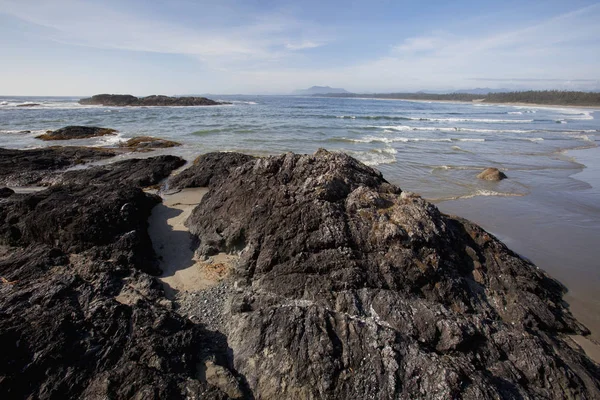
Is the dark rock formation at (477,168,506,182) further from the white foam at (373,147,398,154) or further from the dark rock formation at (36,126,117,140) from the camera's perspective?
the dark rock formation at (36,126,117,140)

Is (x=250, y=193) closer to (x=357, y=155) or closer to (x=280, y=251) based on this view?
(x=280, y=251)

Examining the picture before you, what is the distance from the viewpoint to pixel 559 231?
10.4 m

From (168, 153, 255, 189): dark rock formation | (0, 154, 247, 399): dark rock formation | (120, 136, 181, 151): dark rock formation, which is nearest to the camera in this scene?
(0, 154, 247, 399): dark rock formation

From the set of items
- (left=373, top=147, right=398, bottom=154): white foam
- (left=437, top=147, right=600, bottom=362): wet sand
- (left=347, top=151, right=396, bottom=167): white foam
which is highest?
(left=373, top=147, right=398, bottom=154): white foam

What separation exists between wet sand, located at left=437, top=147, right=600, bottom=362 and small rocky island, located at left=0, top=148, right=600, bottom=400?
69cm

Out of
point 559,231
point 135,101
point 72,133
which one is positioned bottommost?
point 559,231

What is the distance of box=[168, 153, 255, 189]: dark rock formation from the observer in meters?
13.8

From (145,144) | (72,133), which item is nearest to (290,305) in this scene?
(145,144)

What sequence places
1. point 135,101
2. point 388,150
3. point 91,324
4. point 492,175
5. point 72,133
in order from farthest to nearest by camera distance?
1. point 135,101
2. point 72,133
3. point 388,150
4. point 492,175
5. point 91,324

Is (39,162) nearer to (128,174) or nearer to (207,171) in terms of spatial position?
(128,174)

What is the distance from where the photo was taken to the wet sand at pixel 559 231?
718 centimetres

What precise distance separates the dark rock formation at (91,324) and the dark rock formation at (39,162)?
9346mm

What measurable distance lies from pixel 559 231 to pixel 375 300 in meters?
8.88

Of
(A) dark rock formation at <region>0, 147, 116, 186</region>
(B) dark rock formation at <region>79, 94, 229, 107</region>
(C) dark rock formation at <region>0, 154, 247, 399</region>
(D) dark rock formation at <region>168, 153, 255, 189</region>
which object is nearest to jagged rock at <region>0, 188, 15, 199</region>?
(A) dark rock formation at <region>0, 147, 116, 186</region>
